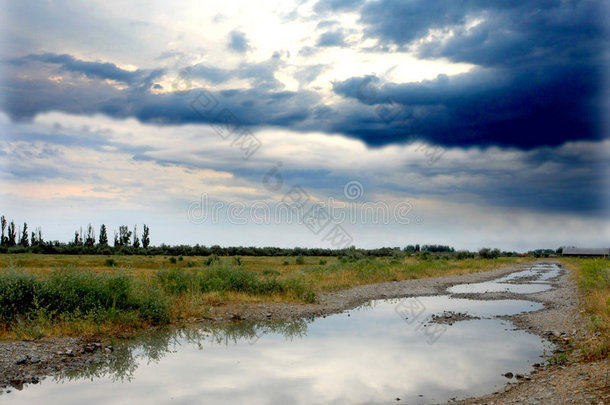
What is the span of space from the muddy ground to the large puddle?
0.51 m

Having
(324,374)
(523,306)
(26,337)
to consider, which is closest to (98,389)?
(26,337)

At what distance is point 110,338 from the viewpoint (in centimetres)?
1470

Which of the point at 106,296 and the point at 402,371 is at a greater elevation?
the point at 106,296

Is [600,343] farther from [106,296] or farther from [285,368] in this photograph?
[106,296]

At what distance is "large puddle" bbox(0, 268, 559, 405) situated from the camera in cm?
989

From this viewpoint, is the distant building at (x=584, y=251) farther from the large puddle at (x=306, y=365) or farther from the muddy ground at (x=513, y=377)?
the large puddle at (x=306, y=365)

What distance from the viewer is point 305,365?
12398 mm

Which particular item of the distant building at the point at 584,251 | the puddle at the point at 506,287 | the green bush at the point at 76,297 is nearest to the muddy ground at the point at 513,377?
the green bush at the point at 76,297

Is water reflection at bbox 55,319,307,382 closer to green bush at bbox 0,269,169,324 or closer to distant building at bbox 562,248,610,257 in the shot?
green bush at bbox 0,269,169,324

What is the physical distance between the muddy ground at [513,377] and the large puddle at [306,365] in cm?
51

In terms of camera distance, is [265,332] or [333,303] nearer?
[265,332]

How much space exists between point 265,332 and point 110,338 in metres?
5.20

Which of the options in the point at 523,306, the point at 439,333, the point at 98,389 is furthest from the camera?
the point at 523,306

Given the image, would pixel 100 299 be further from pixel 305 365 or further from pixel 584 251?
pixel 584 251
